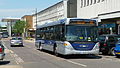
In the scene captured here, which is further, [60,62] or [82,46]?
[82,46]

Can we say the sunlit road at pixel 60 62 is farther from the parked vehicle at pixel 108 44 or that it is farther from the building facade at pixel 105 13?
the building facade at pixel 105 13

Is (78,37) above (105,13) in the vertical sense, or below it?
below

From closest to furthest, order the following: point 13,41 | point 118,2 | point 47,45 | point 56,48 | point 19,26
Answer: point 56,48 < point 47,45 < point 118,2 < point 13,41 < point 19,26

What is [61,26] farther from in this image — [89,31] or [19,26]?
[19,26]

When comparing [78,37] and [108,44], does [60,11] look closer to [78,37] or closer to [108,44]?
[108,44]

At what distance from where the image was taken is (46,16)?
107438mm

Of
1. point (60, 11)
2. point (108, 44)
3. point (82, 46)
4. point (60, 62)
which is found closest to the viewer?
point (60, 62)

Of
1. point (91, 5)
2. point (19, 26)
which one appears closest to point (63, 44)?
point (91, 5)

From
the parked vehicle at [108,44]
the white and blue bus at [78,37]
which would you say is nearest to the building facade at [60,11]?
the parked vehicle at [108,44]

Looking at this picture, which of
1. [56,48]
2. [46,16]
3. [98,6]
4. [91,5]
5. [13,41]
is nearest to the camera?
[56,48]

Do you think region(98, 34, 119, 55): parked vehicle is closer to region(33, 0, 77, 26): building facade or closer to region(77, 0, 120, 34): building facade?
region(77, 0, 120, 34): building facade

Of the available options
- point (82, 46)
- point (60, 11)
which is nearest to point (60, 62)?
point (82, 46)

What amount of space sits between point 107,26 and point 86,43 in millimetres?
24495

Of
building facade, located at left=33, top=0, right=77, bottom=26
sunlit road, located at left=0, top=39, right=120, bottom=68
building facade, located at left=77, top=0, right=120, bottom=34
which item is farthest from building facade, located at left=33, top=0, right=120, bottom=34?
sunlit road, located at left=0, top=39, right=120, bottom=68
